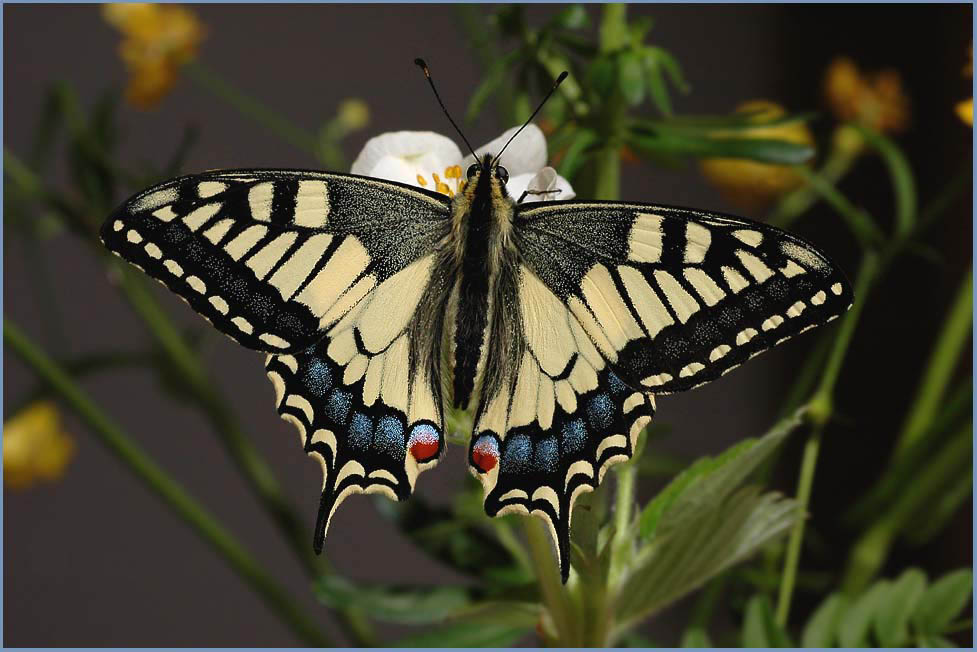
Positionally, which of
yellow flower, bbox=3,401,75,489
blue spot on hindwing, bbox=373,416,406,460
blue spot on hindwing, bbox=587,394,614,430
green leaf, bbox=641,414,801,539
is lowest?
green leaf, bbox=641,414,801,539

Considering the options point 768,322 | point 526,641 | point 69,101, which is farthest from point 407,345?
point 526,641

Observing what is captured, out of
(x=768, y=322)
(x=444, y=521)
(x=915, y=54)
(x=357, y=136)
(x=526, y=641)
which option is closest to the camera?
(x=768, y=322)

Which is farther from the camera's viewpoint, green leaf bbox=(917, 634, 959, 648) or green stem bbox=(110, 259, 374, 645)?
green stem bbox=(110, 259, 374, 645)

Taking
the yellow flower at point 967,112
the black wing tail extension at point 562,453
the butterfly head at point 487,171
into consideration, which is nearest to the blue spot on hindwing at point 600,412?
the black wing tail extension at point 562,453

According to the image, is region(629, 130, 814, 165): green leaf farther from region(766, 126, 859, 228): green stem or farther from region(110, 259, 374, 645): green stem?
region(110, 259, 374, 645): green stem

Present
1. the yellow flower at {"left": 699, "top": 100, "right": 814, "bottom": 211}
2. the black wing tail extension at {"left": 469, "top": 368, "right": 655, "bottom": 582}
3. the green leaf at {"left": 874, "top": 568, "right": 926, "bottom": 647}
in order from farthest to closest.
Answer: the yellow flower at {"left": 699, "top": 100, "right": 814, "bottom": 211} < the green leaf at {"left": 874, "top": 568, "right": 926, "bottom": 647} < the black wing tail extension at {"left": 469, "top": 368, "right": 655, "bottom": 582}

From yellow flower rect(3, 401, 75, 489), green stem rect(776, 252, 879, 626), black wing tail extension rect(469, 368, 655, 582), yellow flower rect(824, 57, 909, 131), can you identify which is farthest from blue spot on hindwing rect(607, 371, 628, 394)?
yellow flower rect(3, 401, 75, 489)

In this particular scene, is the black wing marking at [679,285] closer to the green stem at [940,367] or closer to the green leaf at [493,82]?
the green leaf at [493,82]

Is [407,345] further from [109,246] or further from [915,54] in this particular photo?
[915,54]
